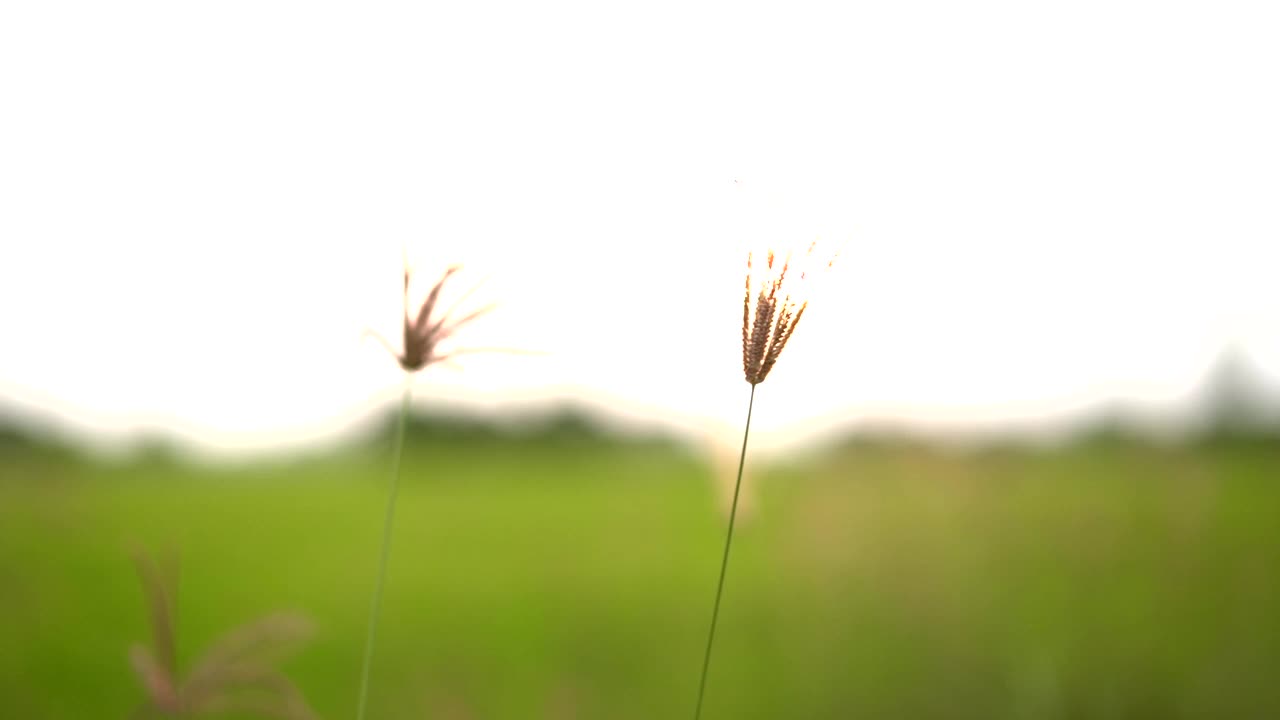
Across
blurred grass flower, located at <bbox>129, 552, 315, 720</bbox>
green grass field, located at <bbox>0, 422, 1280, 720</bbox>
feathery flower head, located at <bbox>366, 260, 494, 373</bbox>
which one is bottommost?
green grass field, located at <bbox>0, 422, 1280, 720</bbox>

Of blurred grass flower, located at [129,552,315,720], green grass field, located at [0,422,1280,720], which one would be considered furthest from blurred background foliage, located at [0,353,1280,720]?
blurred grass flower, located at [129,552,315,720]

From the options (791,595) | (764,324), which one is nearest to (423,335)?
(764,324)

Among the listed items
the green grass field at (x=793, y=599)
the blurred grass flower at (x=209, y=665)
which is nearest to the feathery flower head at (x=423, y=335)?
the blurred grass flower at (x=209, y=665)

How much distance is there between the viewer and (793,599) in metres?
2.90

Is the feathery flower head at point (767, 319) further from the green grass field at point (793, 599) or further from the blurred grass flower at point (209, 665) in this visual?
the green grass field at point (793, 599)

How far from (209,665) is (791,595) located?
248 centimetres

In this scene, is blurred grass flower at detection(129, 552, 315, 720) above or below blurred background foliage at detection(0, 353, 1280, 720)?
above

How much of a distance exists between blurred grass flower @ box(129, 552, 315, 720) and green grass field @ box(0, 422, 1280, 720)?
1.93 ft

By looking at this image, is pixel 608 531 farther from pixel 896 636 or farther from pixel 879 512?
pixel 896 636

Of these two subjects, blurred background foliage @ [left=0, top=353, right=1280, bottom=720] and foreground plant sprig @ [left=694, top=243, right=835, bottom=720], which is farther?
blurred background foliage @ [left=0, top=353, right=1280, bottom=720]

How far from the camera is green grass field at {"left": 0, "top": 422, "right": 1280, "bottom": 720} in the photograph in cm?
224

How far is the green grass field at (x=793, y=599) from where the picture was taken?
2.24m

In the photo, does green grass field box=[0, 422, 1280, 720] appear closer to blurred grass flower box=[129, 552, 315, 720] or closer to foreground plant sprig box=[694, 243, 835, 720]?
blurred grass flower box=[129, 552, 315, 720]

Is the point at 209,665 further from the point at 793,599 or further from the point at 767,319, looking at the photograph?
the point at 793,599
